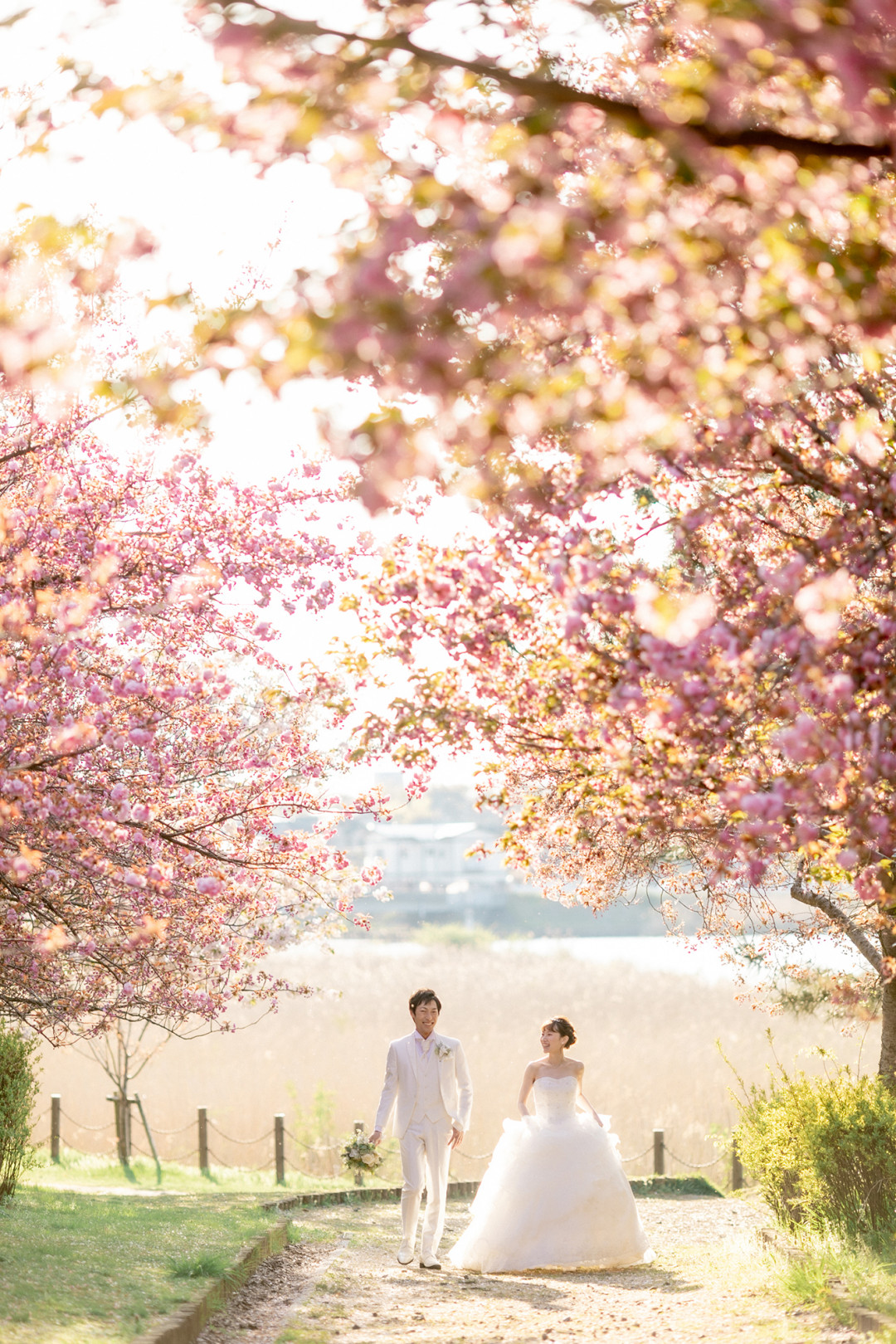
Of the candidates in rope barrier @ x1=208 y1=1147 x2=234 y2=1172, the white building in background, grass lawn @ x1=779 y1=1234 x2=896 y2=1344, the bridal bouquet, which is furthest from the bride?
the white building in background

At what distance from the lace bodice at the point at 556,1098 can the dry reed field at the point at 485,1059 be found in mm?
4455

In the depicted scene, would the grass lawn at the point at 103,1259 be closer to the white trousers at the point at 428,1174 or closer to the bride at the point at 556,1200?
the white trousers at the point at 428,1174

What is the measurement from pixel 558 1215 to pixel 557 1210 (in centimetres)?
3

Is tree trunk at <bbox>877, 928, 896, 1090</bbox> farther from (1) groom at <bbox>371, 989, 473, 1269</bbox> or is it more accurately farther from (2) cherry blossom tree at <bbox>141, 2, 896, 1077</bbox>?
(2) cherry blossom tree at <bbox>141, 2, 896, 1077</bbox>

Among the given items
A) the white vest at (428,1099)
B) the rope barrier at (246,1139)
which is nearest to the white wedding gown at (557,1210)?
the white vest at (428,1099)

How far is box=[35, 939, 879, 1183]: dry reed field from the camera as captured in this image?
822 inches

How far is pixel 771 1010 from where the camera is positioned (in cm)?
1388

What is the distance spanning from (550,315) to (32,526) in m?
4.85

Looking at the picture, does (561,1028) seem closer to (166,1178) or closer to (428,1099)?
(428,1099)

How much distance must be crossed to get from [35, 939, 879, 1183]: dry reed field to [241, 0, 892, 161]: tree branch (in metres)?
12.1

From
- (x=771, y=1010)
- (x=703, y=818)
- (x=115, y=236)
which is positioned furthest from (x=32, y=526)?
(x=771, y=1010)

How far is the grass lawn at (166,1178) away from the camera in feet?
52.4

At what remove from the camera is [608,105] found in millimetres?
4133

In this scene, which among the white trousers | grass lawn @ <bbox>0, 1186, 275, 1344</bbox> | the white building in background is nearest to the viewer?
grass lawn @ <bbox>0, 1186, 275, 1344</bbox>
